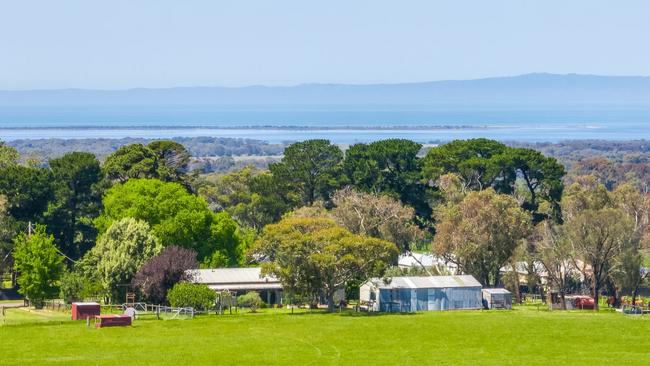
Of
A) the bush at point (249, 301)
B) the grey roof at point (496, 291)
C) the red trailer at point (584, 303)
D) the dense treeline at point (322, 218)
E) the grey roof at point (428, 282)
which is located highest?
the dense treeline at point (322, 218)

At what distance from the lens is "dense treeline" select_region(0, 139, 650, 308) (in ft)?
251

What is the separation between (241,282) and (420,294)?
12.4 m

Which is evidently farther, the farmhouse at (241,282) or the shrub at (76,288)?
the farmhouse at (241,282)

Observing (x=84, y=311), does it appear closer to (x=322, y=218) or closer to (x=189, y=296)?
(x=189, y=296)

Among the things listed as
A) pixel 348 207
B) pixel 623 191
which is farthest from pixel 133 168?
pixel 623 191

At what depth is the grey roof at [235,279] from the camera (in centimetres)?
8219

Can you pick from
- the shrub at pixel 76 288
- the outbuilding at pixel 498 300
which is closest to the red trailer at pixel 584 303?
the outbuilding at pixel 498 300

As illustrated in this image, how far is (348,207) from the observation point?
93.2 metres

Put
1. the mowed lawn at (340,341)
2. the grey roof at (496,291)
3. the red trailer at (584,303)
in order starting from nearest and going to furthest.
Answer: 1. the mowed lawn at (340,341)
2. the grey roof at (496,291)
3. the red trailer at (584,303)

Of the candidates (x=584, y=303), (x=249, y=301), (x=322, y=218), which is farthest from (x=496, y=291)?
(x=249, y=301)

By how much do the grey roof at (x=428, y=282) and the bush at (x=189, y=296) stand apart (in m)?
12.0

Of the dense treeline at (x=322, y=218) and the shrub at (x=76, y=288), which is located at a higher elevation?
the dense treeline at (x=322, y=218)

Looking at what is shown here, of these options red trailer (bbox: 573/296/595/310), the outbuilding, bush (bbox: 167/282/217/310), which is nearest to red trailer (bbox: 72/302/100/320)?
bush (bbox: 167/282/217/310)

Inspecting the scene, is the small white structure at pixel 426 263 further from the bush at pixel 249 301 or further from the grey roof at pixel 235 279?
the bush at pixel 249 301
